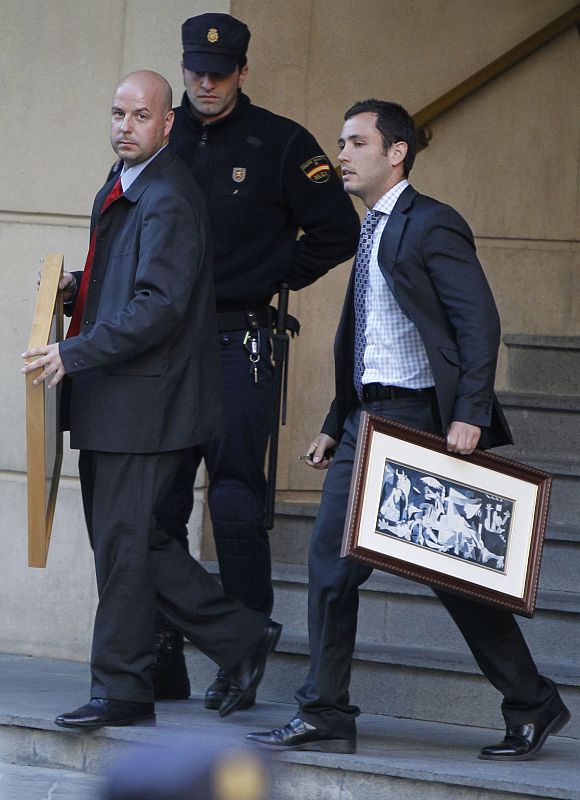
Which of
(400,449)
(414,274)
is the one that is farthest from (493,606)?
(414,274)

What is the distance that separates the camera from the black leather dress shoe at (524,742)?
368 cm

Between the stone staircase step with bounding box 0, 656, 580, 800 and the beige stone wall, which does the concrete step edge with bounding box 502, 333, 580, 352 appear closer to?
the beige stone wall

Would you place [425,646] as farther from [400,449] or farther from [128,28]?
[128,28]

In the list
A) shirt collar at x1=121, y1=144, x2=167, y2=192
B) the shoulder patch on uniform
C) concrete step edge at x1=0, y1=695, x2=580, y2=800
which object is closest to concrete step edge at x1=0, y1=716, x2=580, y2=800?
concrete step edge at x1=0, y1=695, x2=580, y2=800

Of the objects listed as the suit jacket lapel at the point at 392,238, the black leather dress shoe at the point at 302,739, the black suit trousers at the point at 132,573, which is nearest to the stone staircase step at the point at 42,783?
the black suit trousers at the point at 132,573

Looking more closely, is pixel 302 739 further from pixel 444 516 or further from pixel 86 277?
pixel 86 277

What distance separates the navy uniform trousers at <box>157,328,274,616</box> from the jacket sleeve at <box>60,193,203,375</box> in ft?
1.97

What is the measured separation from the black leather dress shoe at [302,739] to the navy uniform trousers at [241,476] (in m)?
0.75

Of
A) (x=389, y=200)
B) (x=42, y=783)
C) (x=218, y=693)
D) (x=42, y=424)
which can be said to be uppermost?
(x=389, y=200)

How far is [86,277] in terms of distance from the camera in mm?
3967

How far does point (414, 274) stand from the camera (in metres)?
3.57

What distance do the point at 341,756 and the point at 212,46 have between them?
7.34 feet

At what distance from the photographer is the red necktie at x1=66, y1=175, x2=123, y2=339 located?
3.92 meters

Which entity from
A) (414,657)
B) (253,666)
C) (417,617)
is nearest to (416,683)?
(414,657)
